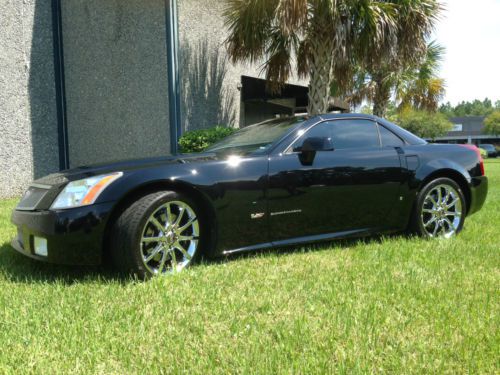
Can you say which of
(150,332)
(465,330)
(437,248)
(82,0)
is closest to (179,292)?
(150,332)

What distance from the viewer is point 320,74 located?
31.3 feet

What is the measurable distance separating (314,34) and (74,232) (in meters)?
7.74

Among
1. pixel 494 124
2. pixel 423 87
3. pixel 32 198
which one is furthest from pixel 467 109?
pixel 32 198

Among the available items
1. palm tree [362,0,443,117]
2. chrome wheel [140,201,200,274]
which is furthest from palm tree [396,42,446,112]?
chrome wheel [140,201,200,274]

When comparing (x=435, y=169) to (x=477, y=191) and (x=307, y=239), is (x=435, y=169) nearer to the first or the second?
(x=477, y=191)

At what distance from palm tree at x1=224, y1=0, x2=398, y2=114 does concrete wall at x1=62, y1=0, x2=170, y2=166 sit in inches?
71.5

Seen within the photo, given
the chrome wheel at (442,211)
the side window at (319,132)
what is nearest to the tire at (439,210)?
the chrome wheel at (442,211)

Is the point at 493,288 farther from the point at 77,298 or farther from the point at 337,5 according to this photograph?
the point at 337,5

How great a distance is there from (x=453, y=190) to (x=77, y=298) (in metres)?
3.72

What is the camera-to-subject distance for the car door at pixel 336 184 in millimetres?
3531

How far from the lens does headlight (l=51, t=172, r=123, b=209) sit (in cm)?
293

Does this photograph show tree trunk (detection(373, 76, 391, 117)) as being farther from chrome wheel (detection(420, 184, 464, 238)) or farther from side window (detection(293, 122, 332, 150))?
side window (detection(293, 122, 332, 150))

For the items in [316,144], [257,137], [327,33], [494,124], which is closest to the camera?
[316,144]

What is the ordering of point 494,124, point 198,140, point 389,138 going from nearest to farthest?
point 389,138 → point 198,140 → point 494,124
